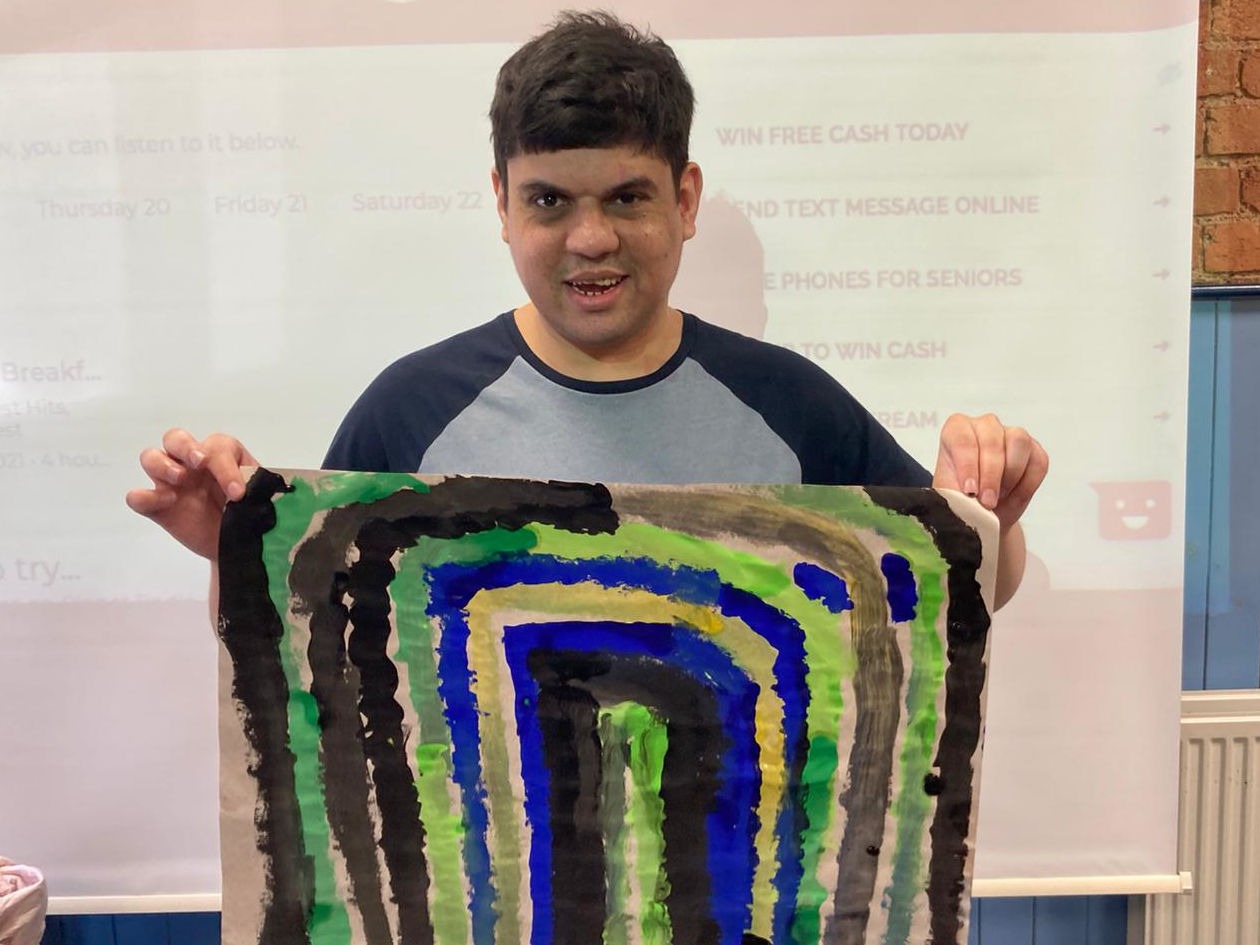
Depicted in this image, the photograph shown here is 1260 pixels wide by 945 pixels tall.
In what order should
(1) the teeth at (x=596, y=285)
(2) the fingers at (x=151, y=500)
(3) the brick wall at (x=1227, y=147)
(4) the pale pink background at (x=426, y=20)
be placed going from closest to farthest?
1. (2) the fingers at (x=151, y=500)
2. (1) the teeth at (x=596, y=285)
3. (4) the pale pink background at (x=426, y=20)
4. (3) the brick wall at (x=1227, y=147)

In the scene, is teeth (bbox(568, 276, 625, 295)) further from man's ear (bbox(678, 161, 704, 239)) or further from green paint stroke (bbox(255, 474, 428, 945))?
green paint stroke (bbox(255, 474, 428, 945))

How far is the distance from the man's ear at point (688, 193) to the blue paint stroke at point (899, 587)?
1.08ft

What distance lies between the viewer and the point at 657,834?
0.73m

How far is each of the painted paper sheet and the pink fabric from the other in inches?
27.9

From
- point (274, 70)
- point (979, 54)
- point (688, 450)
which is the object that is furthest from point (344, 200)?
point (979, 54)

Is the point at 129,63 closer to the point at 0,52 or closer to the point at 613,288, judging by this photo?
the point at 0,52

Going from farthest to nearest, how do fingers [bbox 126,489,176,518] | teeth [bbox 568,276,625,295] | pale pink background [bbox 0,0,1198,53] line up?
pale pink background [bbox 0,0,1198,53] → teeth [bbox 568,276,625,295] → fingers [bbox 126,489,176,518]

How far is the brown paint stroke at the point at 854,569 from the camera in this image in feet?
2.36

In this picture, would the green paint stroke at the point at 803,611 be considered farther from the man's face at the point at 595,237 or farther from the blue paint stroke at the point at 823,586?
the man's face at the point at 595,237

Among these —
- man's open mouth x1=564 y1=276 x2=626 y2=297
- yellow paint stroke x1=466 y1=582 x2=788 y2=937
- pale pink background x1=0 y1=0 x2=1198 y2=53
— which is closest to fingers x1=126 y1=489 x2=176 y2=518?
yellow paint stroke x1=466 y1=582 x2=788 y2=937

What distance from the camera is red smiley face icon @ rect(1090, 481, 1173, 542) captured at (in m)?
1.19

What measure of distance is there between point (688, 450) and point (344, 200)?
1.99 ft

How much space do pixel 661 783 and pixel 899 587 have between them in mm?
231

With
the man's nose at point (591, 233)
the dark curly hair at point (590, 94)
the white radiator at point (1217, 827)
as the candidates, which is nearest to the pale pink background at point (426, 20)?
the dark curly hair at point (590, 94)
